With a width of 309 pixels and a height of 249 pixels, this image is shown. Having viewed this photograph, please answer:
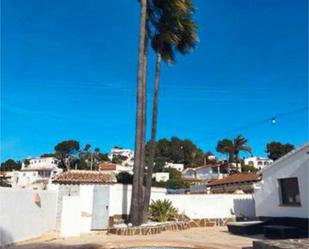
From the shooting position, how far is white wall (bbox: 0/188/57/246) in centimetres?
1174

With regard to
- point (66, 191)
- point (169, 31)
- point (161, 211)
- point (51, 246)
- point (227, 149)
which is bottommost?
point (51, 246)

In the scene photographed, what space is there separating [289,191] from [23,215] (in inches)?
421

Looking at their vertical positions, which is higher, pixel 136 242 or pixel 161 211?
pixel 161 211

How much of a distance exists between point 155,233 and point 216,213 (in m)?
5.72

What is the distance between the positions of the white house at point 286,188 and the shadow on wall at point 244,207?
2919mm

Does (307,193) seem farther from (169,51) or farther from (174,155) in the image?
(174,155)

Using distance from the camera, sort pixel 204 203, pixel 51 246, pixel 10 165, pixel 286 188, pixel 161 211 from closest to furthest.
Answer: pixel 51 246 → pixel 286 188 → pixel 161 211 → pixel 204 203 → pixel 10 165

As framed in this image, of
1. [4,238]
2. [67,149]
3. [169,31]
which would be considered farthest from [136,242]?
[67,149]

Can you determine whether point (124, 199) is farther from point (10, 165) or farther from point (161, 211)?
point (10, 165)

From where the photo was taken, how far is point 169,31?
19078 millimetres

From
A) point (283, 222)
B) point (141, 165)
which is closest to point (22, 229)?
point (141, 165)

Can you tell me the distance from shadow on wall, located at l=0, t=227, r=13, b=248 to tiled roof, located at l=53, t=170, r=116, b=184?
22.1 ft

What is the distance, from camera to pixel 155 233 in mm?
15328

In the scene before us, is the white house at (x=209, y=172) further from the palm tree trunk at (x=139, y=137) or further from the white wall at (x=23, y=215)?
the white wall at (x=23, y=215)
